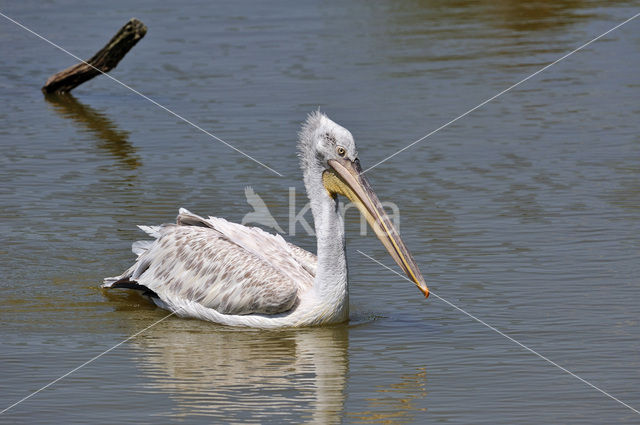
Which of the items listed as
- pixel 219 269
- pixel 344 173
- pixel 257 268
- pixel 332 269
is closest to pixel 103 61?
pixel 219 269

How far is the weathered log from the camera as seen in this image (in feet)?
38.8

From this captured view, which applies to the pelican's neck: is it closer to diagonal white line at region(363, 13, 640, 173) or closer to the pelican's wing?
the pelican's wing

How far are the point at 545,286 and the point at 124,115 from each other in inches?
243

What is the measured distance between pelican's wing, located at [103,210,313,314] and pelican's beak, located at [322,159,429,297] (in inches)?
21.9

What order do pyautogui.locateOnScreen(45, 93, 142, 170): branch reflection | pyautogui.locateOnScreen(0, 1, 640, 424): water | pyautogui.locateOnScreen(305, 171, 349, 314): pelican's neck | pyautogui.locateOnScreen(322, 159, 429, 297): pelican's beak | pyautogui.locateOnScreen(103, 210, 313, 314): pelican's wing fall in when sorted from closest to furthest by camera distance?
A: pyautogui.locateOnScreen(0, 1, 640, 424): water
pyautogui.locateOnScreen(322, 159, 429, 297): pelican's beak
pyautogui.locateOnScreen(305, 171, 349, 314): pelican's neck
pyautogui.locateOnScreen(103, 210, 313, 314): pelican's wing
pyautogui.locateOnScreen(45, 93, 142, 170): branch reflection

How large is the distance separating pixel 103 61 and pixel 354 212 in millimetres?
4235

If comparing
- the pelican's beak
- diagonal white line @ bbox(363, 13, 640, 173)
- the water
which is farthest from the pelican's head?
diagonal white line @ bbox(363, 13, 640, 173)

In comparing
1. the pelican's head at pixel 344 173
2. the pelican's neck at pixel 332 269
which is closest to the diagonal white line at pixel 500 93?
the pelican's head at pixel 344 173

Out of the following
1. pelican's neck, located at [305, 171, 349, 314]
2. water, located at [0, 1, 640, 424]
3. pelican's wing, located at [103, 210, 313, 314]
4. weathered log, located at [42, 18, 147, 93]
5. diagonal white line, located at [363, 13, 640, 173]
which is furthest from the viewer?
weathered log, located at [42, 18, 147, 93]

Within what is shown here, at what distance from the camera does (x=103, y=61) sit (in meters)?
12.1

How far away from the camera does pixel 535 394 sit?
5.51m

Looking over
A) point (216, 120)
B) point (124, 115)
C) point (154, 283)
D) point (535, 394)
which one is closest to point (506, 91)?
point (216, 120)

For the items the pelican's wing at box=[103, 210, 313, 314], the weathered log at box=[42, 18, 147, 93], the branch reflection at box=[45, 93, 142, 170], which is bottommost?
the pelican's wing at box=[103, 210, 313, 314]

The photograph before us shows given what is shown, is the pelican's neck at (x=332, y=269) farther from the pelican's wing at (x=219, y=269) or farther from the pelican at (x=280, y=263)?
the pelican's wing at (x=219, y=269)
